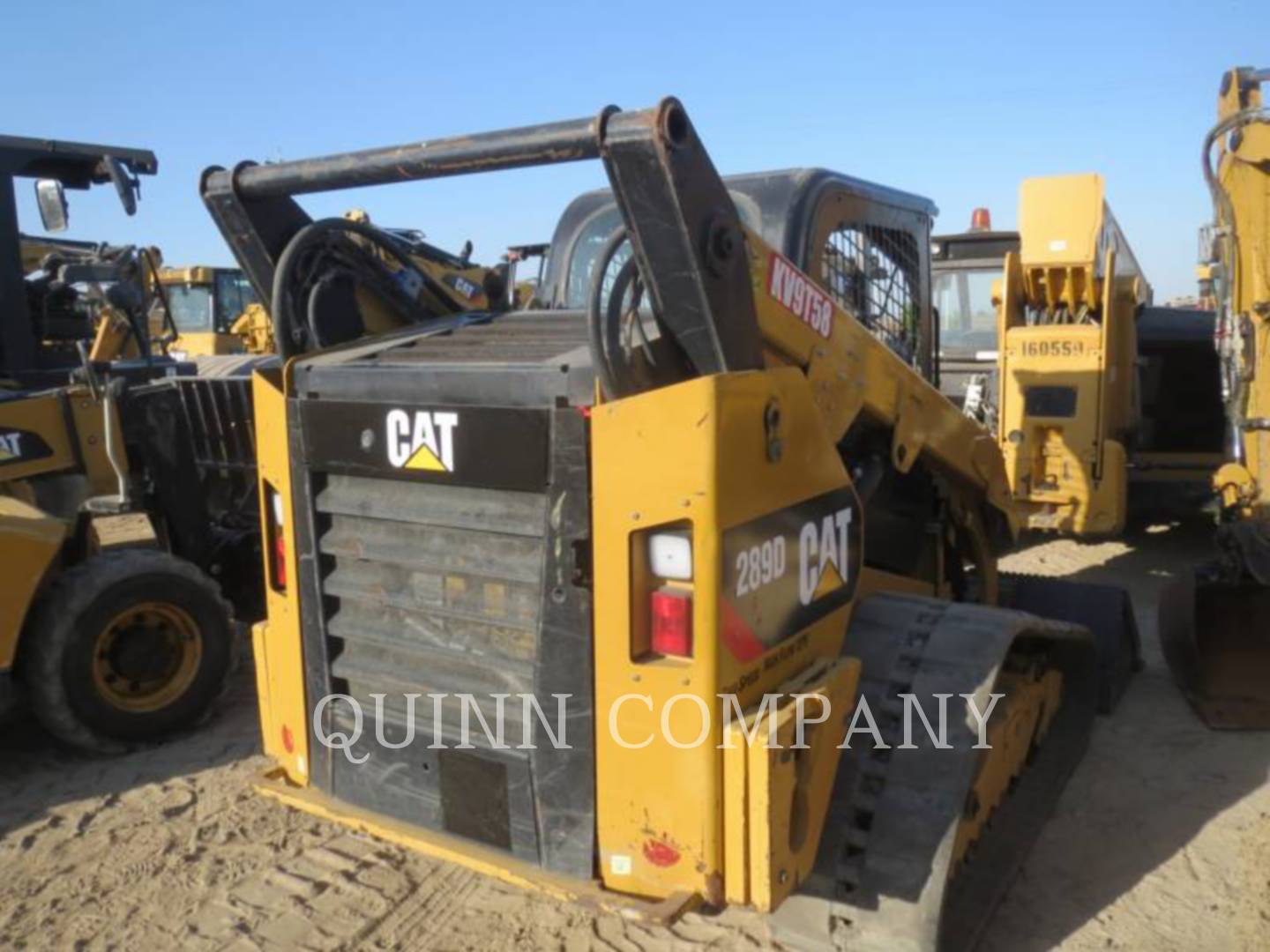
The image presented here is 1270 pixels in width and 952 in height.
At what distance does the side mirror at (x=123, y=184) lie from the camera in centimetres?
682

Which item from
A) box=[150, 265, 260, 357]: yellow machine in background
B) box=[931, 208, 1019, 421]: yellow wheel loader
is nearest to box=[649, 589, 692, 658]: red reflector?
box=[931, 208, 1019, 421]: yellow wheel loader

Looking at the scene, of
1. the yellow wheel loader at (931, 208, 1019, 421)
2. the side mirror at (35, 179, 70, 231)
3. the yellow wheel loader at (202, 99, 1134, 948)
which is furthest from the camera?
the yellow wheel loader at (931, 208, 1019, 421)

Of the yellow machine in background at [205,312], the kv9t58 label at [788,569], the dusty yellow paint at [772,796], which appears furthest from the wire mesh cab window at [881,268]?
the yellow machine in background at [205,312]

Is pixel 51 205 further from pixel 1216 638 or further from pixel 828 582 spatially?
pixel 1216 638

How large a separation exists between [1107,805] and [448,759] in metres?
2.57

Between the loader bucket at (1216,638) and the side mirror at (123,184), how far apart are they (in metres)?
6.61

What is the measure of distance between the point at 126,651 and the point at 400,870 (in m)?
1.96

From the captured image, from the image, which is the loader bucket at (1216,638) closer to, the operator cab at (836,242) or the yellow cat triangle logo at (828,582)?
the operator cab at (836,242)

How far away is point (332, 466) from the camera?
9.71ft

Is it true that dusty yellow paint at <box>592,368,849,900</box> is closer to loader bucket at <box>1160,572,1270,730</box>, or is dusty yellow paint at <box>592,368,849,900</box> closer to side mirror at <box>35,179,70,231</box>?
loader bucket at <box>1160,572,1270,730</box>

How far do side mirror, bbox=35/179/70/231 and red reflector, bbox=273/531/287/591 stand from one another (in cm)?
441

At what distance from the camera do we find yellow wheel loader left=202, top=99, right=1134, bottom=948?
93.6 inches

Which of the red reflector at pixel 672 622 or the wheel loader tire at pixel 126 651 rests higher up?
the red reflector at pixel 672 622

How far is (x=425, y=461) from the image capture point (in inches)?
109
